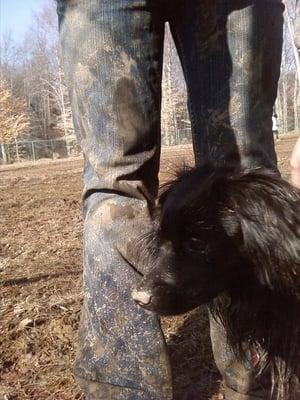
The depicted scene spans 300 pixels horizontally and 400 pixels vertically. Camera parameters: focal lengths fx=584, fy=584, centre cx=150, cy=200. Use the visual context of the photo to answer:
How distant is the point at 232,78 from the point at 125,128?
0.45m

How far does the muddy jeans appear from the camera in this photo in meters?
1.89

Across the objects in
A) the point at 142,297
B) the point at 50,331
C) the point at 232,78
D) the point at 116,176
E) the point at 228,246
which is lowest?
the point at 50,331

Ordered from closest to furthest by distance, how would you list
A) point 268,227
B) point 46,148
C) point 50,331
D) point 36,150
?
point 268,227
point 50,331
point 36,150
point 46,148

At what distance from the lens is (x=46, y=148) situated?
4997cm

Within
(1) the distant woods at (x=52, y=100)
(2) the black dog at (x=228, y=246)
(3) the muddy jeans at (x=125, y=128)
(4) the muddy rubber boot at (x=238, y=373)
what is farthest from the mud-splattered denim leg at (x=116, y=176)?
(1) the distant woods at (x=52, y=100)

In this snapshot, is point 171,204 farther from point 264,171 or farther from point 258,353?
point 258,353

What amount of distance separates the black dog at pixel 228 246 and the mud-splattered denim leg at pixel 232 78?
36cm

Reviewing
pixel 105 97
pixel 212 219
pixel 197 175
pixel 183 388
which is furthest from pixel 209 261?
pixel 183 388

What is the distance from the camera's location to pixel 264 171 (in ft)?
5.74

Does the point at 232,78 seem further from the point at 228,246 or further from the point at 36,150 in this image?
the point at 36,150

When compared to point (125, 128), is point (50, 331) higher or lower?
lower

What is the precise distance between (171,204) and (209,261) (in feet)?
0.63

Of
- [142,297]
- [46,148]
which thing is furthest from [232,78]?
[46,148]

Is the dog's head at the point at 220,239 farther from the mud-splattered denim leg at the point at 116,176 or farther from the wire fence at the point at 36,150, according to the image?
the wire fence at the point at 36,150
